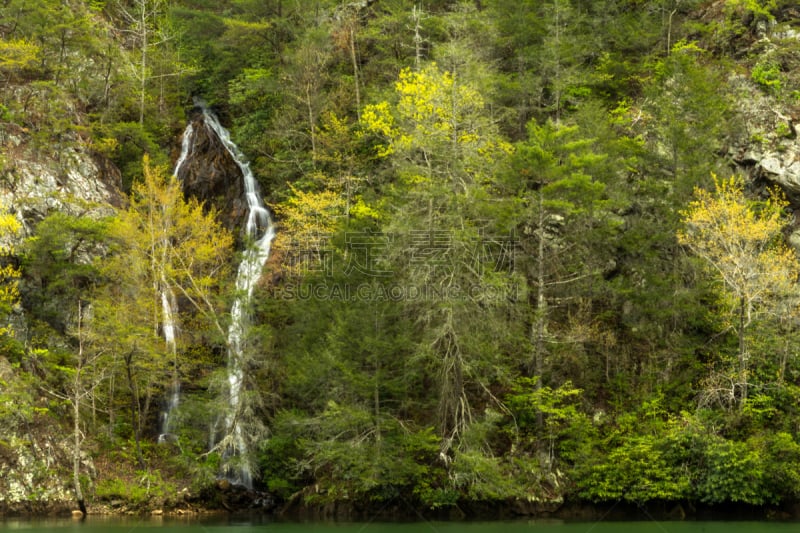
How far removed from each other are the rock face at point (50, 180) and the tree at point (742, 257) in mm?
25509

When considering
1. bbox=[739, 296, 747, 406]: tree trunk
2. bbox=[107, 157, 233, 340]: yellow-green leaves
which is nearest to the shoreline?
bbox=[739, 296, 747, 406]: tree trunk

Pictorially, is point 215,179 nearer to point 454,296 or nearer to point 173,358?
point 173,358

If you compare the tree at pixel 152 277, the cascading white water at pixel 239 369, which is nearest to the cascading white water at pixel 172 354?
the tree at pixel 152 277

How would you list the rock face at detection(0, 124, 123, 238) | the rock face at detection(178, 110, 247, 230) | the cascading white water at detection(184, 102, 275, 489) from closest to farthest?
1. the cascading white water at detection(184, 102, 275, 489)
2. the rock face at detection(0, 124, 123, 238)
3. the rock face at detection(178, 110, 247, 230)

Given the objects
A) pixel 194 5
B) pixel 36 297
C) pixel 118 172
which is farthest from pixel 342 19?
pixel 36 297

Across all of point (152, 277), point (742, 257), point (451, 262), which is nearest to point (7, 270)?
point (152, 277)

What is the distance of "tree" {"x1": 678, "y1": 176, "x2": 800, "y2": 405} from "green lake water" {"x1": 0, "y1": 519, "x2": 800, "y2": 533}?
5.11 metres

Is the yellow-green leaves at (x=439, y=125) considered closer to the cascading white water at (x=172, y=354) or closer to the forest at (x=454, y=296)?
the forest at (x=454, y=296)

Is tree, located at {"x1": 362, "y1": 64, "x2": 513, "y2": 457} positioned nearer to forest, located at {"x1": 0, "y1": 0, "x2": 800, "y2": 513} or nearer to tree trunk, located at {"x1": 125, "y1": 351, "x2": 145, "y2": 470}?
forest, located at {"x1": 0, "y1": 0, "x2": 800, "y2": 513}

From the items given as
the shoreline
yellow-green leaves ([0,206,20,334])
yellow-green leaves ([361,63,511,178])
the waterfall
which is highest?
yellow-green leaves ([361,63,511,178])

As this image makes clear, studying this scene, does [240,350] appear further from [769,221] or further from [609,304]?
[769,221]

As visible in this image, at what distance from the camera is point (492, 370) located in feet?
87.7

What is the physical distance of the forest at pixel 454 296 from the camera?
2598 centimetres

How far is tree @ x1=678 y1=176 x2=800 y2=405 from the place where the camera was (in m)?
26.0
